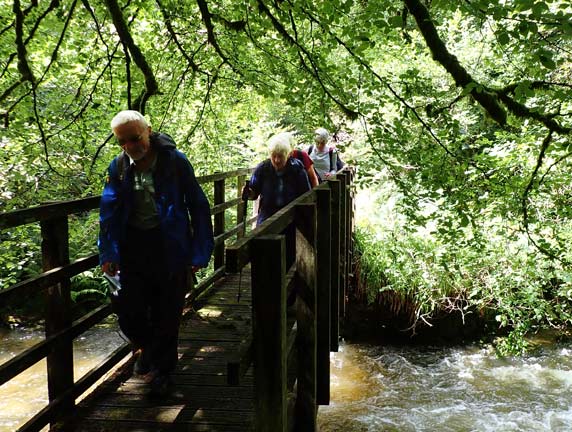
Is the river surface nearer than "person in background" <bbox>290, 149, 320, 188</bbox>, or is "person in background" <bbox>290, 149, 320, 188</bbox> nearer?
"person in background" <bbox>290, 149, 320, 188</bbox>

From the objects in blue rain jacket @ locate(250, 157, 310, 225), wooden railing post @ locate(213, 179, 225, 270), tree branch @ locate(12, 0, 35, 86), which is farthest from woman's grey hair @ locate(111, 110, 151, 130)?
wooden railing post @ locate(213, 179, 225, 270)

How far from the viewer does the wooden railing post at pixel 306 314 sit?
9.83 feet

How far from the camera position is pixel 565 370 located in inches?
339

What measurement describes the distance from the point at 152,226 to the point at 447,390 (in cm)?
667

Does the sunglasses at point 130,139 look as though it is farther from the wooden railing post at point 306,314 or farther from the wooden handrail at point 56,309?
the wooden railing post at point 306,314

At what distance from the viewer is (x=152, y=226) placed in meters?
3.19

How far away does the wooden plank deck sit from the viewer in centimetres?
302

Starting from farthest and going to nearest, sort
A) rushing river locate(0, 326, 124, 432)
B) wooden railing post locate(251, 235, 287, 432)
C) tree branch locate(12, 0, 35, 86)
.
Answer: rushing river locate(0, 326, 124, 432) → tree branch locate(12, 0, 35, 86) → wooden railing post locate(251, 235, 287, 432)

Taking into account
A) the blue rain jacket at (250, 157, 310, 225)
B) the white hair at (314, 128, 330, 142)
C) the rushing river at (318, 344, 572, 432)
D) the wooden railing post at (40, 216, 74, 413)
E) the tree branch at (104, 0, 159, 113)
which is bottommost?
the rushing river at (318, 344, 572, 432)

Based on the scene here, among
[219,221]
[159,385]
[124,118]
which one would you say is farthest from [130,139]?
[219,221]

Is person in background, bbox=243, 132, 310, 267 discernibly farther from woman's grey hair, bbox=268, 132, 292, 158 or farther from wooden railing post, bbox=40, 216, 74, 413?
wooden railing post, bbox=40, 216, 74, 413

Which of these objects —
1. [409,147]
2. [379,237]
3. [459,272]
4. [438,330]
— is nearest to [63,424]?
[409,147]

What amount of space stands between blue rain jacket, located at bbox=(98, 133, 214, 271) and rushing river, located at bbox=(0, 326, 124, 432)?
3442mm

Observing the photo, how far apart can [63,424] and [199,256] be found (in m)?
1.23
